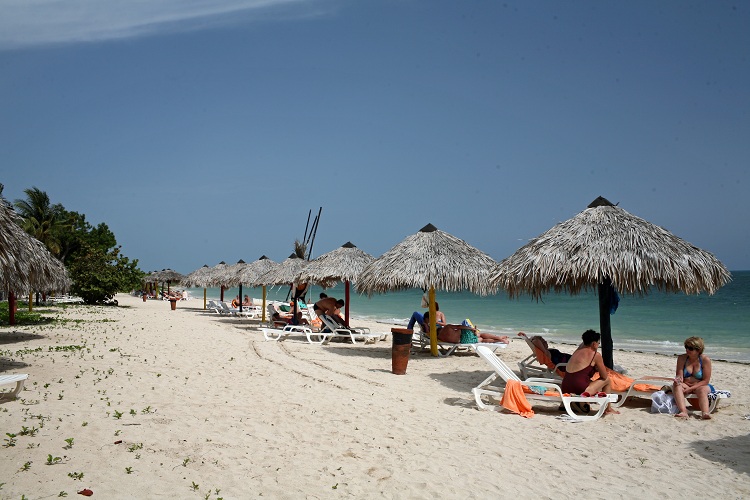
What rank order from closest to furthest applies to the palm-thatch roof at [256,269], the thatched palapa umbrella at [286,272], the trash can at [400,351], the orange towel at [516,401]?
1. the orange towel at [516,401]
2. the trash can at [400,351]
3. the thatched palapa umbrella at [286,272]
4. the palm-thatch roof at [256,269]

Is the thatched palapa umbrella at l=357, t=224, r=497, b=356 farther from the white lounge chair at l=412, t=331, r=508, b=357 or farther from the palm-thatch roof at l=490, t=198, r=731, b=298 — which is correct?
the palm-thatch roof at l=490, t=198, r=731, b=298

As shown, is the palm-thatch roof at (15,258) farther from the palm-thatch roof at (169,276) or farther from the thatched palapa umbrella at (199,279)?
the palm-thatch roof at (169,276)

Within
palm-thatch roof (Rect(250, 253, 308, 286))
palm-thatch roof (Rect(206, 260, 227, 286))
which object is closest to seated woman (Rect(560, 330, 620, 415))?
palm-thatch roof (Rect(250, 253, 308, 286))

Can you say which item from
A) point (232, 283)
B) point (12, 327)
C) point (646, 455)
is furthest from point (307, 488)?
point (232, 283)

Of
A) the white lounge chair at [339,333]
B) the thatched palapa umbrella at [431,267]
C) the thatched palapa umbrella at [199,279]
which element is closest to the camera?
the thatched palapa umbrella at [431,267]

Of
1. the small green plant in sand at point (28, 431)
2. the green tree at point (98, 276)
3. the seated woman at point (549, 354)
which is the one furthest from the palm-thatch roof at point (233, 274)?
the small green plant in sand at point (28, 431)

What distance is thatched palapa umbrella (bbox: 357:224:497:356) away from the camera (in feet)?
31.4

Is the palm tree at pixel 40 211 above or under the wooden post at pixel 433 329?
above

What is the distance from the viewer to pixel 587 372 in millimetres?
5902

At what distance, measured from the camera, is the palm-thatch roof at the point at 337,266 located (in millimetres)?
12961

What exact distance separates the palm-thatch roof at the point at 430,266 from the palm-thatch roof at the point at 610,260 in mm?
1854

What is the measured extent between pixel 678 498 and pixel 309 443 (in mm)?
2558

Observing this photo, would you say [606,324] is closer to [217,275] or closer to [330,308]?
[330,308]

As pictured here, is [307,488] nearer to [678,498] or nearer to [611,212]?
[678,498]
